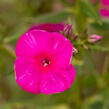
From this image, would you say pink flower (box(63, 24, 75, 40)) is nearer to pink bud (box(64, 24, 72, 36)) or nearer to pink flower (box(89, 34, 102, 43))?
pink bud (box(64, 24, 72, 36))

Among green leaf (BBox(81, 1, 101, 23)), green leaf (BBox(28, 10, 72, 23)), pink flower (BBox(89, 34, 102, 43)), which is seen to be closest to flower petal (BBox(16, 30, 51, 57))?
pink flower (BBox(89, 34, 102, 43))

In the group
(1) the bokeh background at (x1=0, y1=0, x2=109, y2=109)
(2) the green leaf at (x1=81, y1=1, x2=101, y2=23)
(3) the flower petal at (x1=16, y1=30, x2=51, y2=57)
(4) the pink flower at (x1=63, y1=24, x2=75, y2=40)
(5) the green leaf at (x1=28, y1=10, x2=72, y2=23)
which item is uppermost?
(3) the flower petal at (x1=16, y1=30, x2=51, y2=57)

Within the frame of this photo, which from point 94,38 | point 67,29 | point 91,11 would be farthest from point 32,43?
point 91,11

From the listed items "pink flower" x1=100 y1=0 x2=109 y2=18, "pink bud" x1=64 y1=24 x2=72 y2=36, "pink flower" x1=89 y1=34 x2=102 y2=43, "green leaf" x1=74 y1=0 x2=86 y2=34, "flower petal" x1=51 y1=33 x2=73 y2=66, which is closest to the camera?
"flower petal" x1=51 y1=33 x2=73 y2=66

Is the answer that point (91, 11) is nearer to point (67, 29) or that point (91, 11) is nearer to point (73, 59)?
point (73, 59)

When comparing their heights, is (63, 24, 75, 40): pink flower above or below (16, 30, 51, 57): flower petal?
below

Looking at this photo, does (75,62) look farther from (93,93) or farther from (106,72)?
(93,93)

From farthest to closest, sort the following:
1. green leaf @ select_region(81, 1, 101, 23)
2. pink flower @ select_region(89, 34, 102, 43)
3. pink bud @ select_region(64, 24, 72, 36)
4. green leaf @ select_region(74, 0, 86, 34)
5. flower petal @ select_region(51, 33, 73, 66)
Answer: green leaf @ select_region(74, 0, 86, 34) → green leaf @ select_region(81, 1, 101, 23) → pink flower @ select_region(89, 34, 102, 43) → pink bud @ select_region(64, 24, 72, 36) → flower petal @ select_region(51, 33, 73, 66)

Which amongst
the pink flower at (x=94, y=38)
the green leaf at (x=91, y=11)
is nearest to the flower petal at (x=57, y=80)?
Result: the pink flower at (x=94, y=38)

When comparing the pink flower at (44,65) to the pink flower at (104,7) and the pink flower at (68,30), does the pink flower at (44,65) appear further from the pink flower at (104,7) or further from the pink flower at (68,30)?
the pink flower at (104,7)
